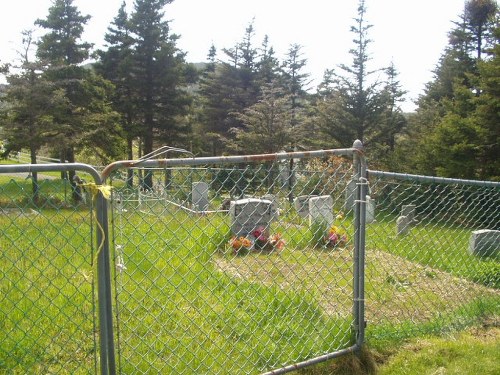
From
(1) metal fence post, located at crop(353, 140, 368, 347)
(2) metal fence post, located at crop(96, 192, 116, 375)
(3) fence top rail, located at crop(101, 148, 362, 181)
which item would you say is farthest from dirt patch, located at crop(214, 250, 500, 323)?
(2) metal fence post, located at crop(96, 192, 116, 375)

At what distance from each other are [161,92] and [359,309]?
2256cm

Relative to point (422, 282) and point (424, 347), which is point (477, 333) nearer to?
point (424, 347)

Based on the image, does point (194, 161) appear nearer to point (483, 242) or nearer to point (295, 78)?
point (483, 242)

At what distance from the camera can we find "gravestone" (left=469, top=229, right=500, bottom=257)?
23.8 feet

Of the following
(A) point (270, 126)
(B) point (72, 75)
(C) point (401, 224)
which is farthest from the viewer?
(B) point (72, 75)

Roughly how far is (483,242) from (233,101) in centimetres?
2115

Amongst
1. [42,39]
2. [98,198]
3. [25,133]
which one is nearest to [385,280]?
[98,198]

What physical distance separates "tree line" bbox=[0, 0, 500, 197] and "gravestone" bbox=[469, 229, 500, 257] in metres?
6.65

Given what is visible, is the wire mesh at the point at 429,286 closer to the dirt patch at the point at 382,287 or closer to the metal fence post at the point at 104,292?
the dirt patch at the point at 382,287

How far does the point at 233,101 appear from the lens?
26953mm

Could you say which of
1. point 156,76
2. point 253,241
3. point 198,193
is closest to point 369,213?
point 253,241

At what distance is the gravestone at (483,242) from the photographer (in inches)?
286

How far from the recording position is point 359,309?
3.09 metres

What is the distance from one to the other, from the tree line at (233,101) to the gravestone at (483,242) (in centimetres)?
665
